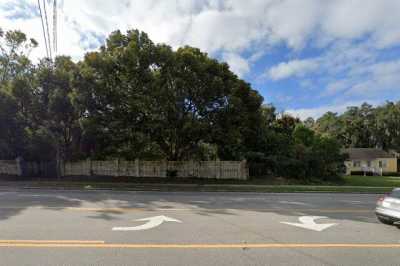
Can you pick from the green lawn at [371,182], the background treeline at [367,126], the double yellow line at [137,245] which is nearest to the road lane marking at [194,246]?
the double yellow line at [137,245]

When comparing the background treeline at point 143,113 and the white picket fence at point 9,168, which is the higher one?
the background treeline at point 143,113

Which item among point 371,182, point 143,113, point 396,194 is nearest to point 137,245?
point 396,194

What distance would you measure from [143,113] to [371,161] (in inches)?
1863

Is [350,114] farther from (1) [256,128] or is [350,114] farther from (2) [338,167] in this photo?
(1) [256,128]

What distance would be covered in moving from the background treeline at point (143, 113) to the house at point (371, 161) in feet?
103

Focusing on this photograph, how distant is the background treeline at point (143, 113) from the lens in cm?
1908

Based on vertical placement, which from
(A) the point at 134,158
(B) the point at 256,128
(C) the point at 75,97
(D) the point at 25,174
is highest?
(C) the point at 75,97

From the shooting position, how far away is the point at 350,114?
62.7 m

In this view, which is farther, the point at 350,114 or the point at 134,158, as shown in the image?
the point at 350,114

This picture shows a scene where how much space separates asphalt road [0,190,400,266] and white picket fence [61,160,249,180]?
40.3 feet

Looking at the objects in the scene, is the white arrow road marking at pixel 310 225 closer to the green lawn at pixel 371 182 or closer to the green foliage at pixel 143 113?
the green foliage at pixel 143 113

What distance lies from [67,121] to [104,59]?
5.93 m

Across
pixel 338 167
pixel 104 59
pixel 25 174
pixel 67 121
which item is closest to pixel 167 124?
pixel 104 59

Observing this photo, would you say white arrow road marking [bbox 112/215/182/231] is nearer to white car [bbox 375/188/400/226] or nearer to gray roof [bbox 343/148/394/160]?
white car [bbox 375/188/400/226]
